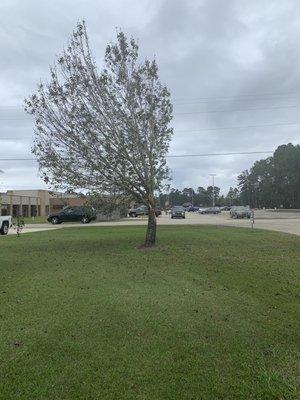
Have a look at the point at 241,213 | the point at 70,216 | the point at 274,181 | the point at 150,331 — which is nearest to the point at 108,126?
the point at 150,331

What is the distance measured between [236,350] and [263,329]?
99 cm

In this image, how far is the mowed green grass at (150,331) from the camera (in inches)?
174

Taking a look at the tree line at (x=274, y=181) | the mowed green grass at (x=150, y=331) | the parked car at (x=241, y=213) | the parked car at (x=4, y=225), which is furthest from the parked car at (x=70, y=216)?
the tree line at (x=274, y=181)

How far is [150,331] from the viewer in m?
6.03

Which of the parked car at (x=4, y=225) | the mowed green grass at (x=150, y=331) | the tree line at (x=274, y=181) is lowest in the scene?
the mowed green grass at (x=150, y=331)

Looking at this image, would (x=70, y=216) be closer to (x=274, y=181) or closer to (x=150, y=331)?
(x=150, y=331)

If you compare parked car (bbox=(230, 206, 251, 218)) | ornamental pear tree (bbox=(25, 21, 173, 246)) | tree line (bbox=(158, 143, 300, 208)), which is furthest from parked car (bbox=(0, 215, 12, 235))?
tree line (bbox=(158, 143, 300, 208))

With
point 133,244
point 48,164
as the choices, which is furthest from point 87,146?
point 133,244

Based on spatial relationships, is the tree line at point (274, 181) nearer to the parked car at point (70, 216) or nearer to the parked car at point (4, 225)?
the parked car at point (70, 216)

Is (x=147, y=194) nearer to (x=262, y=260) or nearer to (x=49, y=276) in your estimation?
(x=262, y=260)

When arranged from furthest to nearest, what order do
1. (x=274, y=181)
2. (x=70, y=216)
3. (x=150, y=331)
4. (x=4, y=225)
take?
(x=274, y=181)
(x=70, y=216)
(x=4, y=225)
(x=150, y=331)

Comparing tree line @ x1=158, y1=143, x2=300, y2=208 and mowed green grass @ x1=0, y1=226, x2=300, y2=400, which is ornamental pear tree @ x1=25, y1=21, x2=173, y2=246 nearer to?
mowed green grass @ x1=0, y1=226, x2=300, y2=400

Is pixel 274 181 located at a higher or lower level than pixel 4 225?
higher

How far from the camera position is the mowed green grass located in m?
4.41
